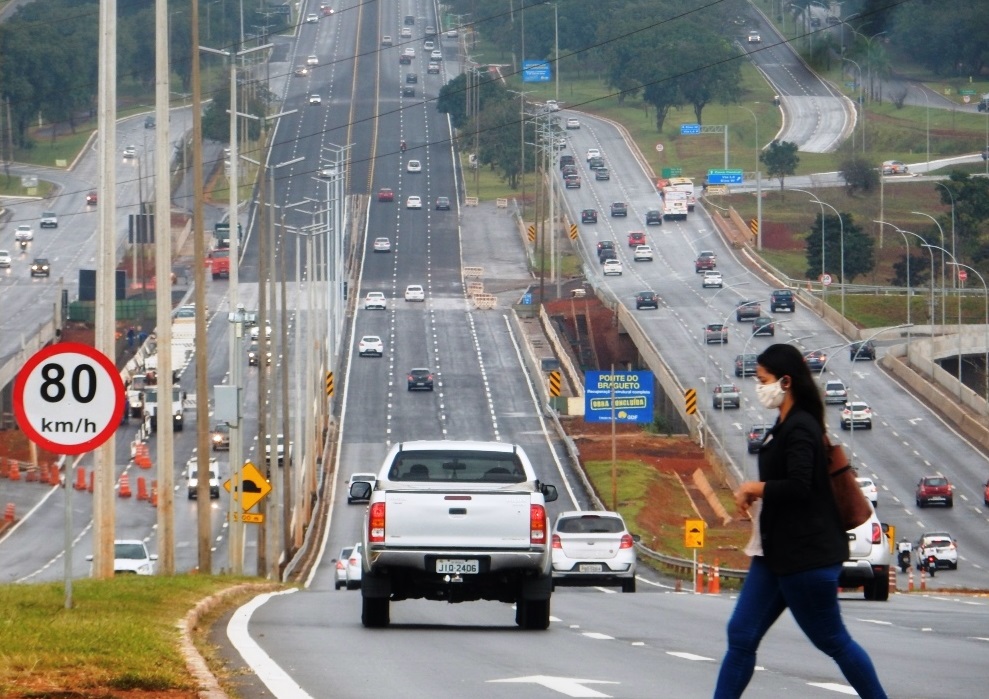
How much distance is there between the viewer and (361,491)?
59.6 feet

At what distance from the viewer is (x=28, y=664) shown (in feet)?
35.4

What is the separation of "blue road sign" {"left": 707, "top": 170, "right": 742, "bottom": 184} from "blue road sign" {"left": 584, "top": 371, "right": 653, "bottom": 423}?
80.1 metres

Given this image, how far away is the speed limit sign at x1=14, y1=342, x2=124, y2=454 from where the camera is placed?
13680 millimetres

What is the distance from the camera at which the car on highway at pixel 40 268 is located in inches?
4806

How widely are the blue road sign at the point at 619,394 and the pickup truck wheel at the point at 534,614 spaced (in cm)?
5109

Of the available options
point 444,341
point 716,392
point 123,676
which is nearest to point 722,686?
point 123,676

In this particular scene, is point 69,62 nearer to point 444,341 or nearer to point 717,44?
point 717,44

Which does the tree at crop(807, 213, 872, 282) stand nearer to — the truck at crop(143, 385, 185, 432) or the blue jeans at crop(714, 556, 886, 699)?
the truck at crop(143, 385, 185, 432)

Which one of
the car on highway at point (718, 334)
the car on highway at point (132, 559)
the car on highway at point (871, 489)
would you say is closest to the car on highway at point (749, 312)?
the car on highway at point (718, 334)

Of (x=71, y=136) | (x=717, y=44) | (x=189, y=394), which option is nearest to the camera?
(x=189, y=394)

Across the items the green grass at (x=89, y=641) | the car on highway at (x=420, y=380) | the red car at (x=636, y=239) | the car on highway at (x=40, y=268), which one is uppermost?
the red car at (x=636, y=239)

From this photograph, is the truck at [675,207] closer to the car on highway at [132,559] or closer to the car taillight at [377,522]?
the car on highway at [132,559]

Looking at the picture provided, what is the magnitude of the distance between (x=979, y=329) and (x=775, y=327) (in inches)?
431

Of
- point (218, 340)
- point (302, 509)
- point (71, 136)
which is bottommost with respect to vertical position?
point (302, 509)
